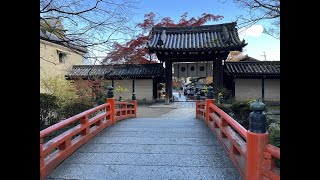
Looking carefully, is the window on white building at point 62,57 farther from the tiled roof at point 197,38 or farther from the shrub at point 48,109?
the shrub at point 48,109

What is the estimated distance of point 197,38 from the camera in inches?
650

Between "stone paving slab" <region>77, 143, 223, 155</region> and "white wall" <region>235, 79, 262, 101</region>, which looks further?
"white wall" <region>235, 79, 262, 101</region>

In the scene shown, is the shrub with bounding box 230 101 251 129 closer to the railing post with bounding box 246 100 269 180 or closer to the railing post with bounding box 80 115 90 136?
the railing post with bounding box 80 115 90 136

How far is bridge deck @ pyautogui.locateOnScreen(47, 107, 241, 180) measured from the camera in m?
3.71

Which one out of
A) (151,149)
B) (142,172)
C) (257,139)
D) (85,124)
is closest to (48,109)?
(85,124)

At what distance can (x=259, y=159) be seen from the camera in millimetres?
2709

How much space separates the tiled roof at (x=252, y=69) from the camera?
16.0 metres

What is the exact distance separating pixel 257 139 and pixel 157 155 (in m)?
2.22

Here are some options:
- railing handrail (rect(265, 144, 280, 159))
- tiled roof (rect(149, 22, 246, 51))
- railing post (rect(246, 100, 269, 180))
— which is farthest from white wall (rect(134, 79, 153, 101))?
railing handrail (rect(265, 144, 280, 159))

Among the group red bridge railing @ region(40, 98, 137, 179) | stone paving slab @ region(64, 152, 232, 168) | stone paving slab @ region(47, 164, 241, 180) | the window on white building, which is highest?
the window on white building
